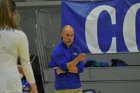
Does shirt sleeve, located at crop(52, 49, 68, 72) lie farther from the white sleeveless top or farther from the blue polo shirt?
the white sleeveless top

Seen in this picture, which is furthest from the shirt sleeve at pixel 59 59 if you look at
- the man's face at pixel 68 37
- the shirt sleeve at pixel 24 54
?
the shirt sleeve at pixel 24 54

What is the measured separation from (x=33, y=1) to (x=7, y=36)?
539 centimetres

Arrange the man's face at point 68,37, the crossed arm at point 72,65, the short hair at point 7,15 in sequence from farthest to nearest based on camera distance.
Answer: the man's face at point 68,37 < the crossed arm at point 72,65 < the short hair at point 7,15

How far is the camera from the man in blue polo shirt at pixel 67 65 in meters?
4.84

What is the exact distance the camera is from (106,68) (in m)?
6.83

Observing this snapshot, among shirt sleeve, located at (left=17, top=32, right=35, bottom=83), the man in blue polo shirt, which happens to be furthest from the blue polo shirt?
shirt sleeve, located at (left=17, top=32, right=35, bottom=83)

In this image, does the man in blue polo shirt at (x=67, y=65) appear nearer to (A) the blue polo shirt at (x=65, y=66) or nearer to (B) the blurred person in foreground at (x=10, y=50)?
(A) the blue polo shirt at (x=65, y=66)

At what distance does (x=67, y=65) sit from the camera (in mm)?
4816

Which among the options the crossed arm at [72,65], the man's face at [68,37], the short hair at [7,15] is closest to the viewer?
the short hair at [7,15]

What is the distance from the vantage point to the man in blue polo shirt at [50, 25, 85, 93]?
4.84m

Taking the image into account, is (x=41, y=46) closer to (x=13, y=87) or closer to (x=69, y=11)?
(x=69, y=11)

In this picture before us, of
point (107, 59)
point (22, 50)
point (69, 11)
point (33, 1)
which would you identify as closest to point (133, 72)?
point (107, 59)

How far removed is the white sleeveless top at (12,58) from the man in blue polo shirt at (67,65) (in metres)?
1.82

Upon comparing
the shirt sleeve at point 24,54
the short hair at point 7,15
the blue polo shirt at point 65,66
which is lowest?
the blue polo shirt at point 65,66
